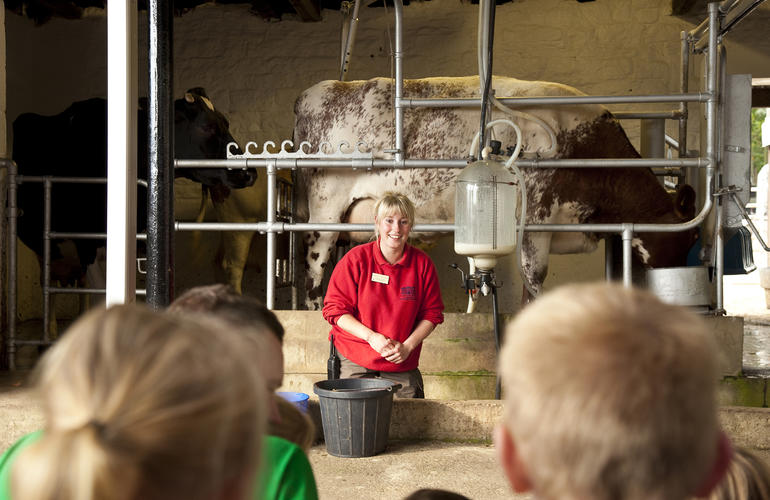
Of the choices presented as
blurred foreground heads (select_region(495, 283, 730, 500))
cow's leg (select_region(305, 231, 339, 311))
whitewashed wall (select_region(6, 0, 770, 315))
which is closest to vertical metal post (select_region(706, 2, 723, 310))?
cow's leg (select_region(305, 231, 339, 311))

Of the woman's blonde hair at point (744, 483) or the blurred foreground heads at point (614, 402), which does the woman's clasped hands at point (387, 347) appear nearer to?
the woman's blonde hair at point (744, 483)

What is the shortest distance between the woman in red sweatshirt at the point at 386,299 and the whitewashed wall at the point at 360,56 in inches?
144

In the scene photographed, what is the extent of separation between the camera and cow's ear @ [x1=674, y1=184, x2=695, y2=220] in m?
4.64

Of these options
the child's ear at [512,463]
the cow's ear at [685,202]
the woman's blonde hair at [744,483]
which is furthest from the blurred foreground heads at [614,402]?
the cow's ear at [685,202]

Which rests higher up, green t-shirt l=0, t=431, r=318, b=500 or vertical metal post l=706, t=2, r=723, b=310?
vertical metal post l=706, t=2, r=723, b=310

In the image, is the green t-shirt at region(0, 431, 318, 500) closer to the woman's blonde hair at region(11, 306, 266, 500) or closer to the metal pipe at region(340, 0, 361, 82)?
the woman's blonde hair at region(11, 306, 266, 500)

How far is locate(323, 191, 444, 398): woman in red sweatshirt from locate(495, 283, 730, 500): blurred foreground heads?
102 inches

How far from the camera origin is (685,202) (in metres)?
4.66

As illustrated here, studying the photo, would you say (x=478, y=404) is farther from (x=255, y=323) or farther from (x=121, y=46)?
(x=255, y=323)

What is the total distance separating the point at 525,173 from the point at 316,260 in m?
1.61

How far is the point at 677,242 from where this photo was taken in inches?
200

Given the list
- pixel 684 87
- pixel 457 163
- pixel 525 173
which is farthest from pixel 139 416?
pixel 684 87

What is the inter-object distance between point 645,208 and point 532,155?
3.59 feet

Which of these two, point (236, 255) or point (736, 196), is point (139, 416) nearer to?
point (736, 196)
